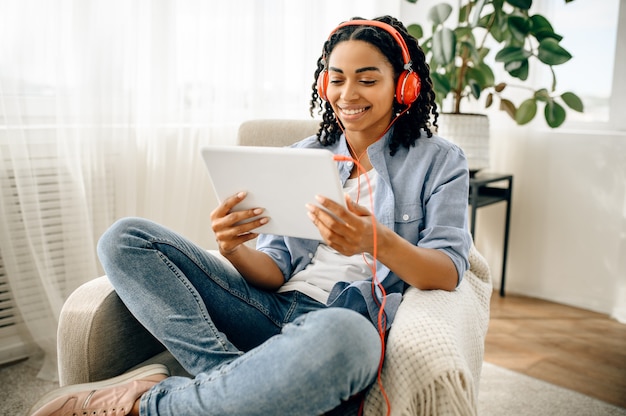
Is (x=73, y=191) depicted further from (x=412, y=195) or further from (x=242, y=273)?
(x=412, y=195)

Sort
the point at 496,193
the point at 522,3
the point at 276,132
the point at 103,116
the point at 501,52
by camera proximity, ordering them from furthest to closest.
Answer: the point at 496,193 < the point at 501,52 < the point at 522,3 < the point at 103,116 < the point at 276,132

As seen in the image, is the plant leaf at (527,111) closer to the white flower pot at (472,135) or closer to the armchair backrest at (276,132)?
the white flower pot at (472,135)

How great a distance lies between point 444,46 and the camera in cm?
203

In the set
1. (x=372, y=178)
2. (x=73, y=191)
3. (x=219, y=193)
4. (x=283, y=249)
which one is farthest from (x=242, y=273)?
(x=73, y=191)

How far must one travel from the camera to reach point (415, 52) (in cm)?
125

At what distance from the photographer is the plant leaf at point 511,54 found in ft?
6.72

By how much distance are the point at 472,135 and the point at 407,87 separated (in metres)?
1.11

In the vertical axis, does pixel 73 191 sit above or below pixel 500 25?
below

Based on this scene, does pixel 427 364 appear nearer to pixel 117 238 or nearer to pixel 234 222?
pixel 234 222

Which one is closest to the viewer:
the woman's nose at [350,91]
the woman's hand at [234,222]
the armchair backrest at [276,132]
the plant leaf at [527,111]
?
the woman's hand at [234,222]

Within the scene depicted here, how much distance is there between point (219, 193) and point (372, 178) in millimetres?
362

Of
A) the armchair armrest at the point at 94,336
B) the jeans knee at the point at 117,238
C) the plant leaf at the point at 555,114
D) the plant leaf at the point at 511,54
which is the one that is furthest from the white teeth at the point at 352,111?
the plant leaf at the point at 555,114

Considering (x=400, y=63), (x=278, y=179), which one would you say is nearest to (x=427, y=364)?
(x=278, y=179)

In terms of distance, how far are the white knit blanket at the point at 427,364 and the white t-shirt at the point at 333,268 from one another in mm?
178
